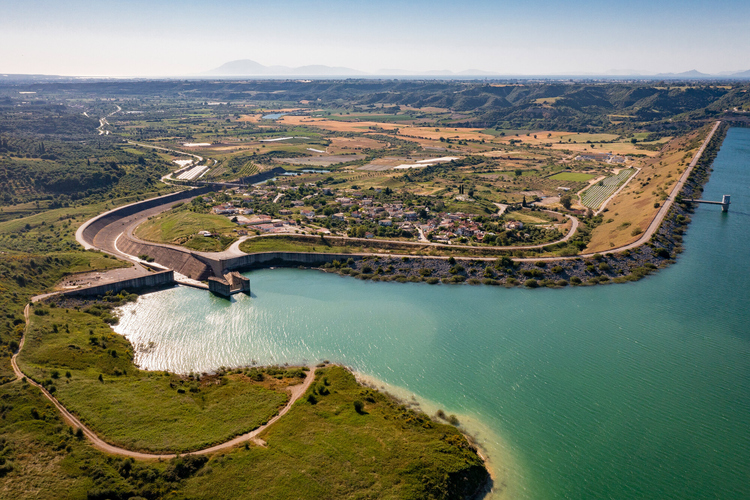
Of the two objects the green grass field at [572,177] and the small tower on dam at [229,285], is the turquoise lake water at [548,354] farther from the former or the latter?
the green grass field at [572,177]

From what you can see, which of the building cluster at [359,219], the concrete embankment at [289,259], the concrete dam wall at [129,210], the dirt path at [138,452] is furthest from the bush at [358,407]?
the concrete dam wall at [129,210]

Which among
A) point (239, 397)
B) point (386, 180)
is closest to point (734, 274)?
point (239, 397)

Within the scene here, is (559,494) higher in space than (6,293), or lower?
lower

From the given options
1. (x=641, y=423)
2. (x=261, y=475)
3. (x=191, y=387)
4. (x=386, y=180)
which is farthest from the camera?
(x=386, y=180)

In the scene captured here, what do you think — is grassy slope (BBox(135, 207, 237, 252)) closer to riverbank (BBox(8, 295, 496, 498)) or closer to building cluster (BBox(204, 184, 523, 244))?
building cluster (BBox(204, 184, 523, 244))

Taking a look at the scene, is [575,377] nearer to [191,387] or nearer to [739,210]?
[191,387]

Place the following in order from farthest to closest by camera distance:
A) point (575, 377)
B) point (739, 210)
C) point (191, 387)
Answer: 1. point (739, 210)
2. point (575, 377)
3. point (191, 387)

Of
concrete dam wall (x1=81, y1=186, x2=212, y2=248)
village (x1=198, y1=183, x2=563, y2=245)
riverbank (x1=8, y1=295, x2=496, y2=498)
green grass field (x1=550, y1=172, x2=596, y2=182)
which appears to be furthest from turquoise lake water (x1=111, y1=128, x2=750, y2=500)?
green grass field (x1=550, y1=172, x2=596, y2=182)
